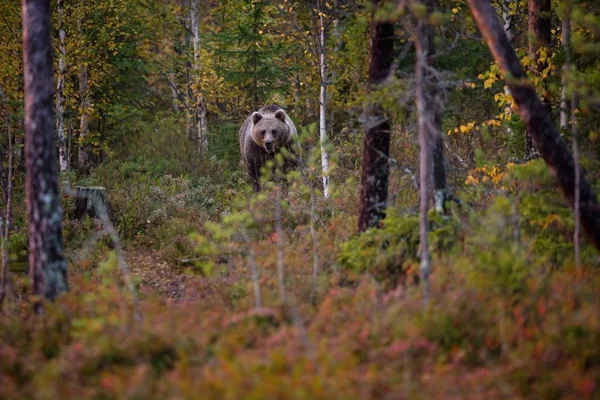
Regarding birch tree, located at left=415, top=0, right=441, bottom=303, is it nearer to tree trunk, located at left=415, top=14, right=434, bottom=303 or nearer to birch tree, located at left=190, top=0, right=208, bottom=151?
tree trunk, located at left=415, top=14, right=434, bottom=303

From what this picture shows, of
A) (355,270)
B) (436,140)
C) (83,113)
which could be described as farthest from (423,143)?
(83,113)

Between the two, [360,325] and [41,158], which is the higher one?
[41,158]

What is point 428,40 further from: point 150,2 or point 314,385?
point 150,2

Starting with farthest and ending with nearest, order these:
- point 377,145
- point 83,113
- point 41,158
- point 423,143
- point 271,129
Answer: point 83,113 → point 271,129 → point 377,145 → point 41,158 → point 423,143

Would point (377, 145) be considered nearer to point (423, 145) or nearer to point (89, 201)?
point (423, 145)

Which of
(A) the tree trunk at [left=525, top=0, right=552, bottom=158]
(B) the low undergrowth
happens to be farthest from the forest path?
(A) the tree trunk at [left=525, top=0, right=552, bottom=158]

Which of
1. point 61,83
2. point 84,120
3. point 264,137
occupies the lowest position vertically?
point 264,137

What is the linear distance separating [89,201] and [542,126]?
28.3 feet

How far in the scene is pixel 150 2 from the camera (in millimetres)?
21781

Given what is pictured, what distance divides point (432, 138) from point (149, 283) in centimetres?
484

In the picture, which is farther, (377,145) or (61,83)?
(61,83)

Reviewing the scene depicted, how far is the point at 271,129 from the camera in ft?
48.7

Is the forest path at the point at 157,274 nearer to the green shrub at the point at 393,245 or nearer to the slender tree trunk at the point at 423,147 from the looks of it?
the green shrub at the point at 393,245

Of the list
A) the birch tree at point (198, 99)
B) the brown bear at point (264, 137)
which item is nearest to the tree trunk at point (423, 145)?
the brown bear at point (264, 137)
